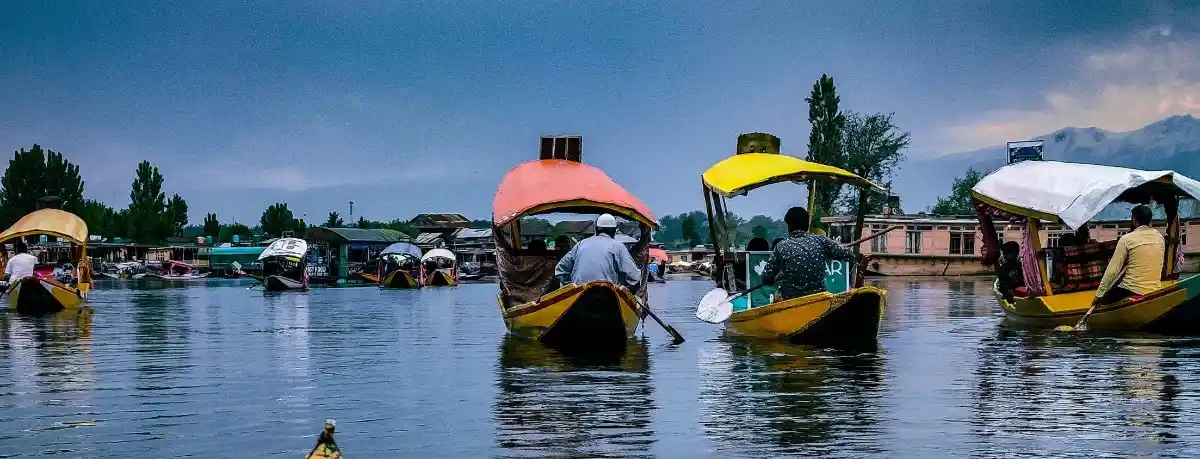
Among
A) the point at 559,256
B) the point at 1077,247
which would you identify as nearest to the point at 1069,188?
the point at 1077,247

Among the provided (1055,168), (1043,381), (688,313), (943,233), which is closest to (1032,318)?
(1055,168)

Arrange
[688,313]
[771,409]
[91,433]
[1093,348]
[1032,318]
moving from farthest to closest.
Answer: [688,313], [1032,318], [1093,348], [771,409], [91,433]

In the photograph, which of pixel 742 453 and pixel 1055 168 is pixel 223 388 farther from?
pixel 1055 168

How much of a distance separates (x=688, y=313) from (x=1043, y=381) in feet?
53.0

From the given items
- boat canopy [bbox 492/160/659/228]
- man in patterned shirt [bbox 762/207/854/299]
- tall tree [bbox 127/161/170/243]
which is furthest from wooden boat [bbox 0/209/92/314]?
tall tree [bbox 127/161/170/243]

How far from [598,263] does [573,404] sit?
5.06 metres

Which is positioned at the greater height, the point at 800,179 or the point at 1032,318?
the point at 800,179

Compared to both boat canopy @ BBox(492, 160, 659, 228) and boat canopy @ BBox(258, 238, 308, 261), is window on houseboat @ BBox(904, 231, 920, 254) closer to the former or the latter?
boat canopy @ BBox(258, 238, 308, 261)

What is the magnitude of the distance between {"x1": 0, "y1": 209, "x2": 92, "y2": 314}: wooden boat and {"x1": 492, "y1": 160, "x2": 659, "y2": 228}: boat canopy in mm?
12713

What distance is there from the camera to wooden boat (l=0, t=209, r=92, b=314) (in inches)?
1014

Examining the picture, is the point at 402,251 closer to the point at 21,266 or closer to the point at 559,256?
the point at 21,266

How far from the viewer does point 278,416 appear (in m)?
9.23

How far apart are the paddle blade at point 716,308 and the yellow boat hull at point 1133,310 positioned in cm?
472

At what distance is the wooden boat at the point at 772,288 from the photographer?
14.1 meters
